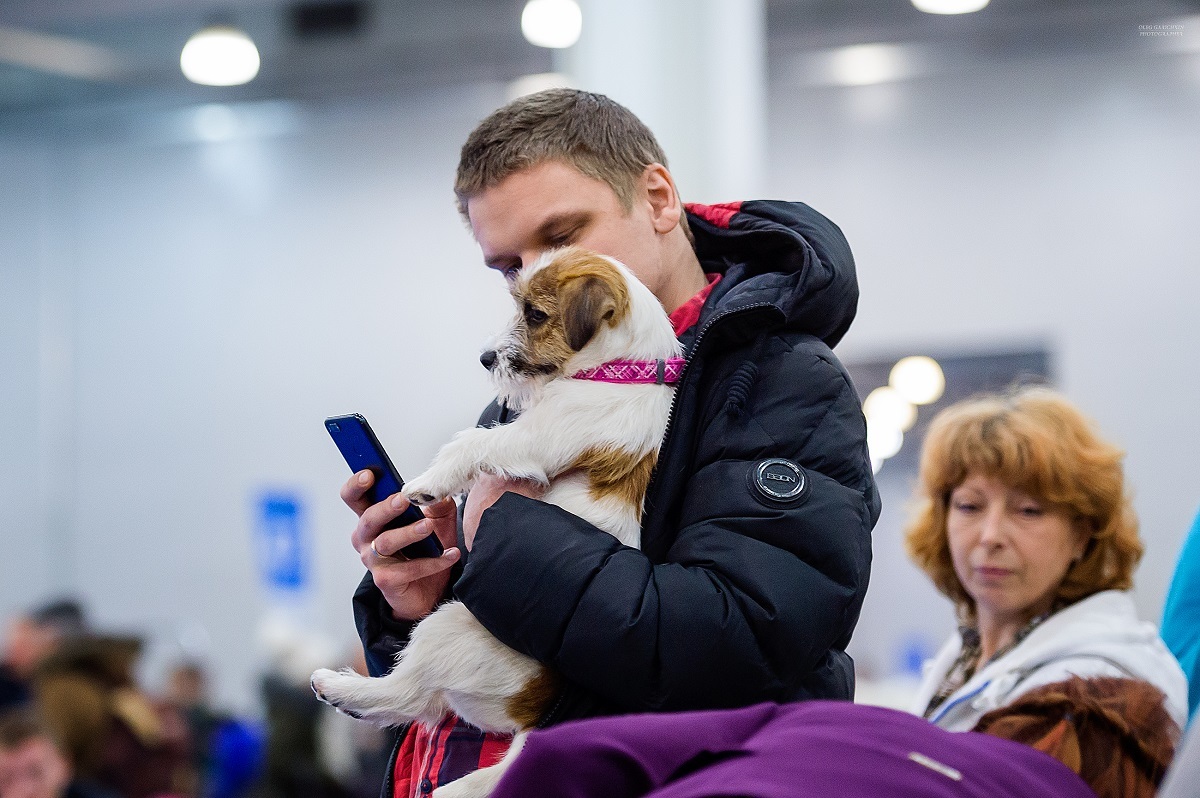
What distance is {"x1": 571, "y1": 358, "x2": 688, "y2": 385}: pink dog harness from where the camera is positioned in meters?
1.47

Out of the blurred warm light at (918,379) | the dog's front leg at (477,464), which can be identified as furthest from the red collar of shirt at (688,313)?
the blurred warm light at (918,379)

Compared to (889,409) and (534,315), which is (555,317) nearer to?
(534,315)

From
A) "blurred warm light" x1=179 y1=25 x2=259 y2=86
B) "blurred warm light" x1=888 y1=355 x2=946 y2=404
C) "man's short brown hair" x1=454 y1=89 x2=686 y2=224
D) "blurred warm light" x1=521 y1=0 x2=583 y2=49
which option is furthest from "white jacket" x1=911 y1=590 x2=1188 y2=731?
"blurred warm light" x1=179 y1=25 x2=259 y2=86

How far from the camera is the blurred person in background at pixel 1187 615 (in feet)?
6.28

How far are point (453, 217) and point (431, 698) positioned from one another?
316 inches

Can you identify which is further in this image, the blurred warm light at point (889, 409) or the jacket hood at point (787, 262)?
the blurred warm light at point (889, 409)

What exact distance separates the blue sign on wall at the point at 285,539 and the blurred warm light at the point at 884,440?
480cm

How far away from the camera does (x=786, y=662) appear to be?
1.24 m

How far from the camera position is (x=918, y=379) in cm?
787

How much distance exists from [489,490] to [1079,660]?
127cm

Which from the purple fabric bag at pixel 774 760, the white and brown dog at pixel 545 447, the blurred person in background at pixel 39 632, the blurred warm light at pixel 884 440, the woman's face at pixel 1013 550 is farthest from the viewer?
the blurred warm light at pixel 884 440

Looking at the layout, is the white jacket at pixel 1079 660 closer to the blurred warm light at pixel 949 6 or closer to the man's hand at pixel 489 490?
the man's hand at pixel 489 490

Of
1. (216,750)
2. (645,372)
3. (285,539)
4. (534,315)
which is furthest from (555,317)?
(285,539)

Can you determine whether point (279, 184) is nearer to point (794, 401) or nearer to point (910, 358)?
point (910, 358)
